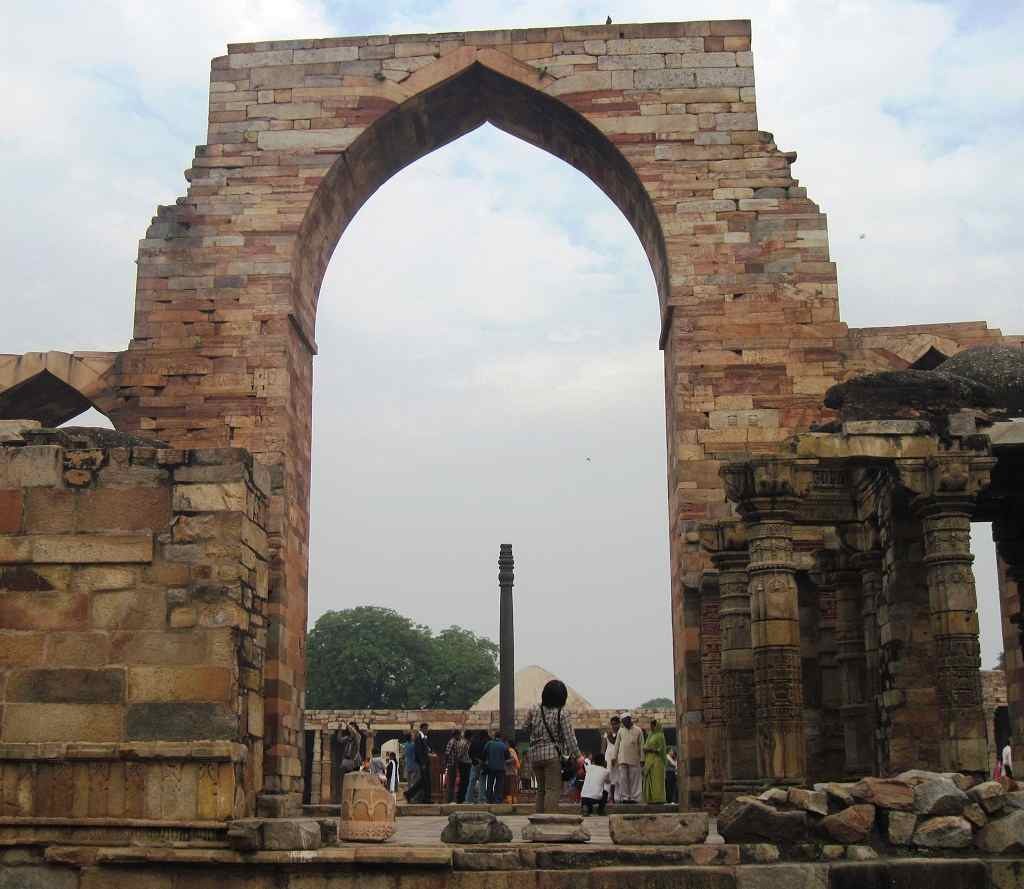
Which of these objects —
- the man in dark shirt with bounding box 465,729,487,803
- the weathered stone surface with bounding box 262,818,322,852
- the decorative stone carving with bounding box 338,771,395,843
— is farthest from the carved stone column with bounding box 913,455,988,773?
the man in dark shirt with bounding box 465,729,487,803

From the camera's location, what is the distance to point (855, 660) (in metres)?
10.9

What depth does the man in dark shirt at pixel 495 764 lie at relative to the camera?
14461 millimetres

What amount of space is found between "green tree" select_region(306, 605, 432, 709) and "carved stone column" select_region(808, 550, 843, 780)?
3825 centimetres

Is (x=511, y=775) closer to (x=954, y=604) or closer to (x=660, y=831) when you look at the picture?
(x=954, y=604)

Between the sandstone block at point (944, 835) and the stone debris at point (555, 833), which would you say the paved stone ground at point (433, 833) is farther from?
the sandstone block at point (944, 835)

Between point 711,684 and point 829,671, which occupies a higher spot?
point 829,671

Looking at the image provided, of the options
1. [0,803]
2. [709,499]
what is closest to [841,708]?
[709,499]

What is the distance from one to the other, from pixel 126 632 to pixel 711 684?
6.57m

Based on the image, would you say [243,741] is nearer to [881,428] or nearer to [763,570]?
[763,570]

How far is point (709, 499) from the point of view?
13.1 meters

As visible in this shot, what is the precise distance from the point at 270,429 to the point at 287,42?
4809 millimetres

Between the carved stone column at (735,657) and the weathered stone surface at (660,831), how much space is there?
2918mm

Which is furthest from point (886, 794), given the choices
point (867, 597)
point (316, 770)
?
point (316, 770)

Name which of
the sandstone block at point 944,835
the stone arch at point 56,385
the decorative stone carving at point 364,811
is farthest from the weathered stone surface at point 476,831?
the stone arch at point 56,385
